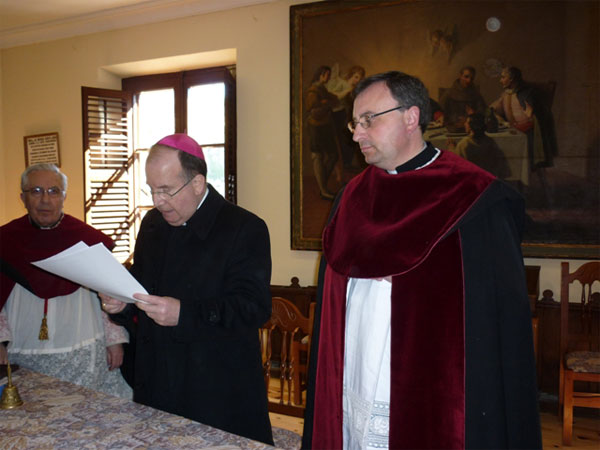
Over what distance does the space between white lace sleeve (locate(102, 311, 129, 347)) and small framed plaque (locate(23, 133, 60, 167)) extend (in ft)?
15.7

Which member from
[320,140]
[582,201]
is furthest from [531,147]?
[320,140]

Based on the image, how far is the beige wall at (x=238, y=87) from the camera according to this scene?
5.61 meters

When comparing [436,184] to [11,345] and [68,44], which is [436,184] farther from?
[68,44]

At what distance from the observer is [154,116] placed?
6.75 m

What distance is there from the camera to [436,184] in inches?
73.4

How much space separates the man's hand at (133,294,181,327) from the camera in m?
1.73

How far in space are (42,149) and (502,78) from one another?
5642 millimetres

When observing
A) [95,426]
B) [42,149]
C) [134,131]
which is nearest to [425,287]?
[95,426]

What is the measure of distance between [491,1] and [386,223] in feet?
12.0

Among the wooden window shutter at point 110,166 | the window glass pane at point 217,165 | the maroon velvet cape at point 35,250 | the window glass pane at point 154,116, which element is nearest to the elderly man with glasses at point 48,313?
the maroon velvet cape at point 35,250

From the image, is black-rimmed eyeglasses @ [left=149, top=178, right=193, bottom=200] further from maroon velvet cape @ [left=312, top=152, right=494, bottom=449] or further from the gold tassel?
the gold tassel

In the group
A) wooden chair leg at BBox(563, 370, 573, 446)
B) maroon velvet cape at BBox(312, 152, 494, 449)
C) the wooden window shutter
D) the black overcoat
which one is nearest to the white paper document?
the black overcoat

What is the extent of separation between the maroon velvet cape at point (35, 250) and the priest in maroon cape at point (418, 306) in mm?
1480

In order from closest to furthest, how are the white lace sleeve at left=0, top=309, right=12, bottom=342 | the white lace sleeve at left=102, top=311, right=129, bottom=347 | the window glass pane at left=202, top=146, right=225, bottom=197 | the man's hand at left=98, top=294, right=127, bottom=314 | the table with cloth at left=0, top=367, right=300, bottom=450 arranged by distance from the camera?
the table with cloth at left=0, top=367, right=300, bottom=450, the man's hand at left=98, top=294, right=127, bottom=314, the white lace sleeve at left=0, top=309, right=12, bottom=342, the white lace sleeve at left=102, top=311, right=129, bottom=347, the window glass pane at left=202, top=146, right=225, bottom=197
